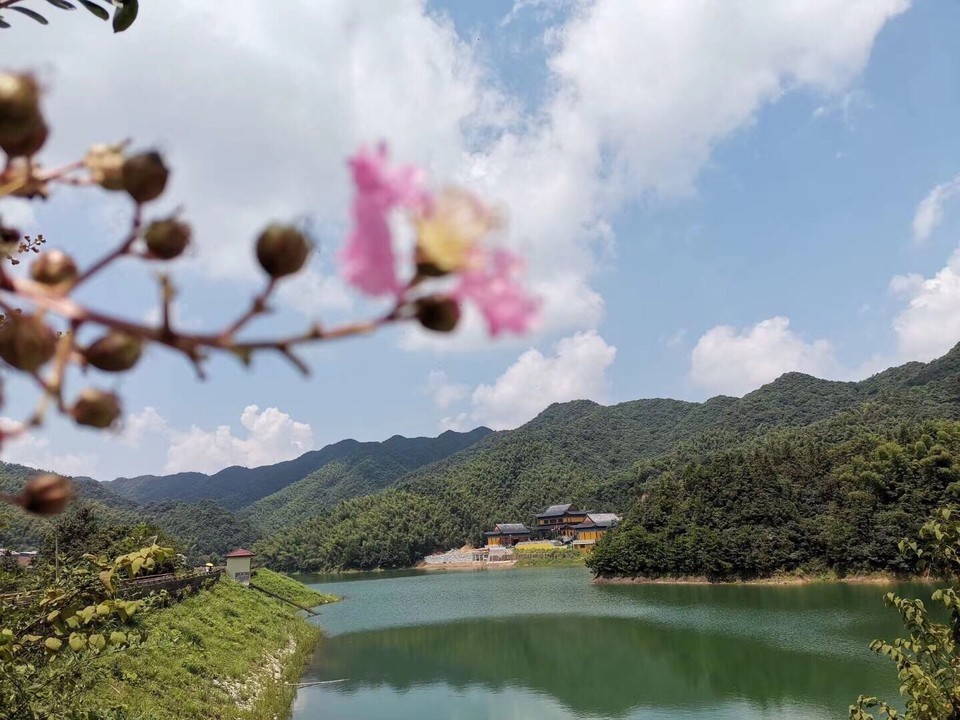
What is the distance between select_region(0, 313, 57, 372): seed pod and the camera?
465 mm

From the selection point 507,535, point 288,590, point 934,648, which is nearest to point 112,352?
point 934,648

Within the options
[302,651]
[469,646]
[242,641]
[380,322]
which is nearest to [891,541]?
[469,646]

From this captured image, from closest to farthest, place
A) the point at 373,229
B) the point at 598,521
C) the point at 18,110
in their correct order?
the point at 373,229
the point at 18,110
the point at 598,521

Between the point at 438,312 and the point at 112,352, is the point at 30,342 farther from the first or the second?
the point at 438,312

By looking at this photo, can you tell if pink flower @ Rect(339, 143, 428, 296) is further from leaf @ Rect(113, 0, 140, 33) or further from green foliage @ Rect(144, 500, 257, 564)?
green foliage @ Rect(144, 500, 257, 564)

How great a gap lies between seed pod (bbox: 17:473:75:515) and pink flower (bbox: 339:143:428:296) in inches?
13.3

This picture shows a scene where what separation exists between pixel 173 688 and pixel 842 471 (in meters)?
37.9

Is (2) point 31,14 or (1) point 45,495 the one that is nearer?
(1) point 45,495

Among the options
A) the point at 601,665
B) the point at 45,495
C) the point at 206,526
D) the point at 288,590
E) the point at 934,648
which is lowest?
the point at 601,665

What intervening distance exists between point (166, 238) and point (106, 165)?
0.09 m

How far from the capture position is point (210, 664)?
1458 cm

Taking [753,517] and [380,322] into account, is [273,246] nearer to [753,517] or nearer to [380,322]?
[380,322]

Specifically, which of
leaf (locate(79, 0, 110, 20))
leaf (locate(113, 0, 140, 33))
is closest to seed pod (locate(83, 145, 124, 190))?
leaf (locate(113, 0, 140, 33))

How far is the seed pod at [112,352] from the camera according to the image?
50cm
